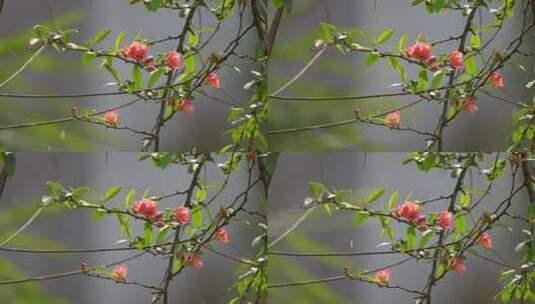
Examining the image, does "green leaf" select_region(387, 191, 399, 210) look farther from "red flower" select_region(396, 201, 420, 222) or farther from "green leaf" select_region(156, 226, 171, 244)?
"green leaf" select_region(156, 226, 171, 244)

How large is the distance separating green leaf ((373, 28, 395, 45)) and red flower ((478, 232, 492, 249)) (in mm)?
592

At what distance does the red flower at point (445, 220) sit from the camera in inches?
75.5

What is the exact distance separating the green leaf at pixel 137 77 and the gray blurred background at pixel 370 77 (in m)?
0.35

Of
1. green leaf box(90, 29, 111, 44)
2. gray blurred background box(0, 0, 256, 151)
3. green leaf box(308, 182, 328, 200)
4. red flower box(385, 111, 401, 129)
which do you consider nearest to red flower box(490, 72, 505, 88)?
red flower box(385, 111, 401, 129)

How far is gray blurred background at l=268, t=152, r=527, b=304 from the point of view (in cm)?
192

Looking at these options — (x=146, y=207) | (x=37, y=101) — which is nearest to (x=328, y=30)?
(x=146, y=207)

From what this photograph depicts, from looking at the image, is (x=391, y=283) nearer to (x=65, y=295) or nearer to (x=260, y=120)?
(x=260, y=120)

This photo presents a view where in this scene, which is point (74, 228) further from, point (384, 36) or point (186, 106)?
point (384, 36)

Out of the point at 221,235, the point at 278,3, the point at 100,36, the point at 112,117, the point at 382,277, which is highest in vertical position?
the point at 278,3

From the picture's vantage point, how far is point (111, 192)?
1.89 m

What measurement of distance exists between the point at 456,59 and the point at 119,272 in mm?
1072

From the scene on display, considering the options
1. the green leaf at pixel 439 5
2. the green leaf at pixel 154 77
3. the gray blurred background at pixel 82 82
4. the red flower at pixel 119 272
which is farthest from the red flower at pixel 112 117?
the green leaf at pixel 439 5

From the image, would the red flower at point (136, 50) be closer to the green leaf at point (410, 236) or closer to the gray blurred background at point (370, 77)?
the gray blurred background at point (370, 77)

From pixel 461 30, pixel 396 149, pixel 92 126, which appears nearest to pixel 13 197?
pixel 92 126
